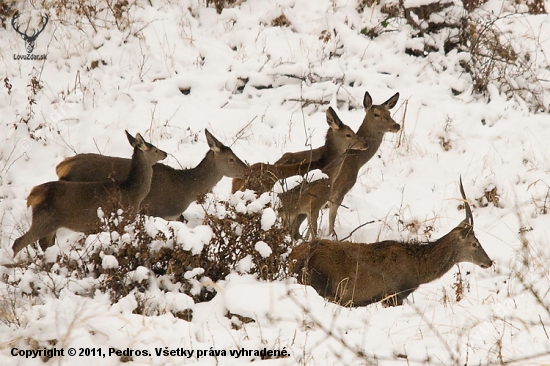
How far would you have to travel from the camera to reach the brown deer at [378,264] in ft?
21.3

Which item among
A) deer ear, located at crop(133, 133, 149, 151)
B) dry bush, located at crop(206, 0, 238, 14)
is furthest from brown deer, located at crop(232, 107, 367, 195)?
dry bush, located at crop(206, 0, 238, 14)

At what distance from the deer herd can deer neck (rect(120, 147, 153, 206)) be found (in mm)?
12

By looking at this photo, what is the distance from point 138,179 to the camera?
7.98 m

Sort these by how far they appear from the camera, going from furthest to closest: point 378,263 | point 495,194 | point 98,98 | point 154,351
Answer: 1. point 98,98
2. point 495,194
3. point 378,263
4. point 154,351

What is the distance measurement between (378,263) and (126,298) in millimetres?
2691

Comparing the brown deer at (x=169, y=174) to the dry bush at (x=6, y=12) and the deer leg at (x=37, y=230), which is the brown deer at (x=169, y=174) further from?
the dry bush at (x=6, y=12)

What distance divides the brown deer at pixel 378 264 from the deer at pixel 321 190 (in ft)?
1.83

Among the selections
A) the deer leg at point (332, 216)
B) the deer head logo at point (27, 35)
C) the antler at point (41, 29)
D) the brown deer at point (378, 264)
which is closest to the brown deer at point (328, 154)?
the deer leg at point (332, 216)

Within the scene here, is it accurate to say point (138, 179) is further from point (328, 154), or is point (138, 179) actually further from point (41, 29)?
point (41, 29)

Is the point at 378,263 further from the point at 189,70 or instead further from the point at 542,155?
the point at 189,70

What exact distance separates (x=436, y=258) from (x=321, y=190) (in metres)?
1.89

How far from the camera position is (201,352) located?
4.73 m

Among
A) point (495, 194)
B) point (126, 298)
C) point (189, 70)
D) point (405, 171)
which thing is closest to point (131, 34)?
point (189, 70)

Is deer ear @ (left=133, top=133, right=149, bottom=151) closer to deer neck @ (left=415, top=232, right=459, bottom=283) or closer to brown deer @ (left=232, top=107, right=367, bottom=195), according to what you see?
brown deer @ (left=232, top=107, right=367, bottom=195)
